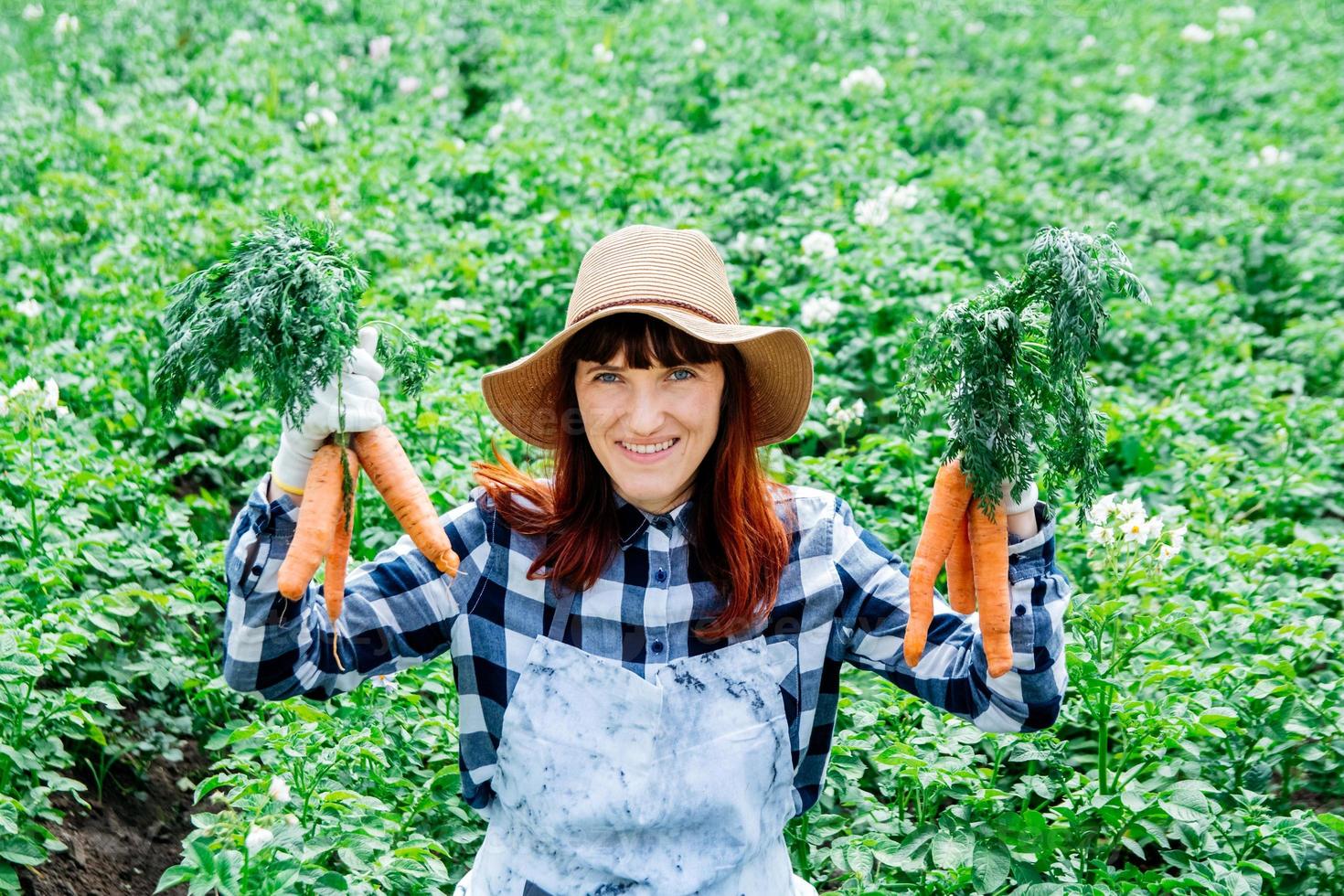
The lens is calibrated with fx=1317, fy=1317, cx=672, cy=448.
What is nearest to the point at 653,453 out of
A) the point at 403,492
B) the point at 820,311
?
the point at 403,492

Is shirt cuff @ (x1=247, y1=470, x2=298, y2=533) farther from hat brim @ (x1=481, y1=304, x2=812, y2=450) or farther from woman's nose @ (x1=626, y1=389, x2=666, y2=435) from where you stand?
woman's nose @ (x1=626, y1=389, x2=666, y2=435)

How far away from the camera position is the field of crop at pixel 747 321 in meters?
2.56

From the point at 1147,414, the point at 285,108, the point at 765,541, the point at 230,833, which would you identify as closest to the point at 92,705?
the point at 230,833

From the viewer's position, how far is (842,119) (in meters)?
6.57

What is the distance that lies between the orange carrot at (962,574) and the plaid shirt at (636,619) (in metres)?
0.03

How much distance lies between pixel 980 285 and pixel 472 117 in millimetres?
3239

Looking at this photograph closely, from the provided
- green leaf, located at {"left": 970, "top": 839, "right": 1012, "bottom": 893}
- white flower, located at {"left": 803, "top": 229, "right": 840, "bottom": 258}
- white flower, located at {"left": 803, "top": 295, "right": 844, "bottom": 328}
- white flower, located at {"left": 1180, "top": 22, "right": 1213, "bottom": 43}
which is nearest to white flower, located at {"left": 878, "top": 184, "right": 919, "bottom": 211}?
white flower, located at {"left": 803, "top": 229, "right": 840, "bottom": 258}

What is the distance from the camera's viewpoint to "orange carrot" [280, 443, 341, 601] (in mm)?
1882

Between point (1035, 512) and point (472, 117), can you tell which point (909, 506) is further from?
point (472, 117)

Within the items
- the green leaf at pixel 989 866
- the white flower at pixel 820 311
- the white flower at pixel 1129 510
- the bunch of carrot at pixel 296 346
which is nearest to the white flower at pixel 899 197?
the white flower at pixel 820 311

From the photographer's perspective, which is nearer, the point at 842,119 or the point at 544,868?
the point at 544,868

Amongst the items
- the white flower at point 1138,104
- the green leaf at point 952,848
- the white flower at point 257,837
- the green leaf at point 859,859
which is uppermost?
the white flower at point 1138,104

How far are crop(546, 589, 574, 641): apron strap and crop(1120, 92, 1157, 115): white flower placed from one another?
582cm

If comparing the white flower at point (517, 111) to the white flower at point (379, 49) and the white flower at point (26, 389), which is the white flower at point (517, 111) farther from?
the white flower at point (26, 389)
